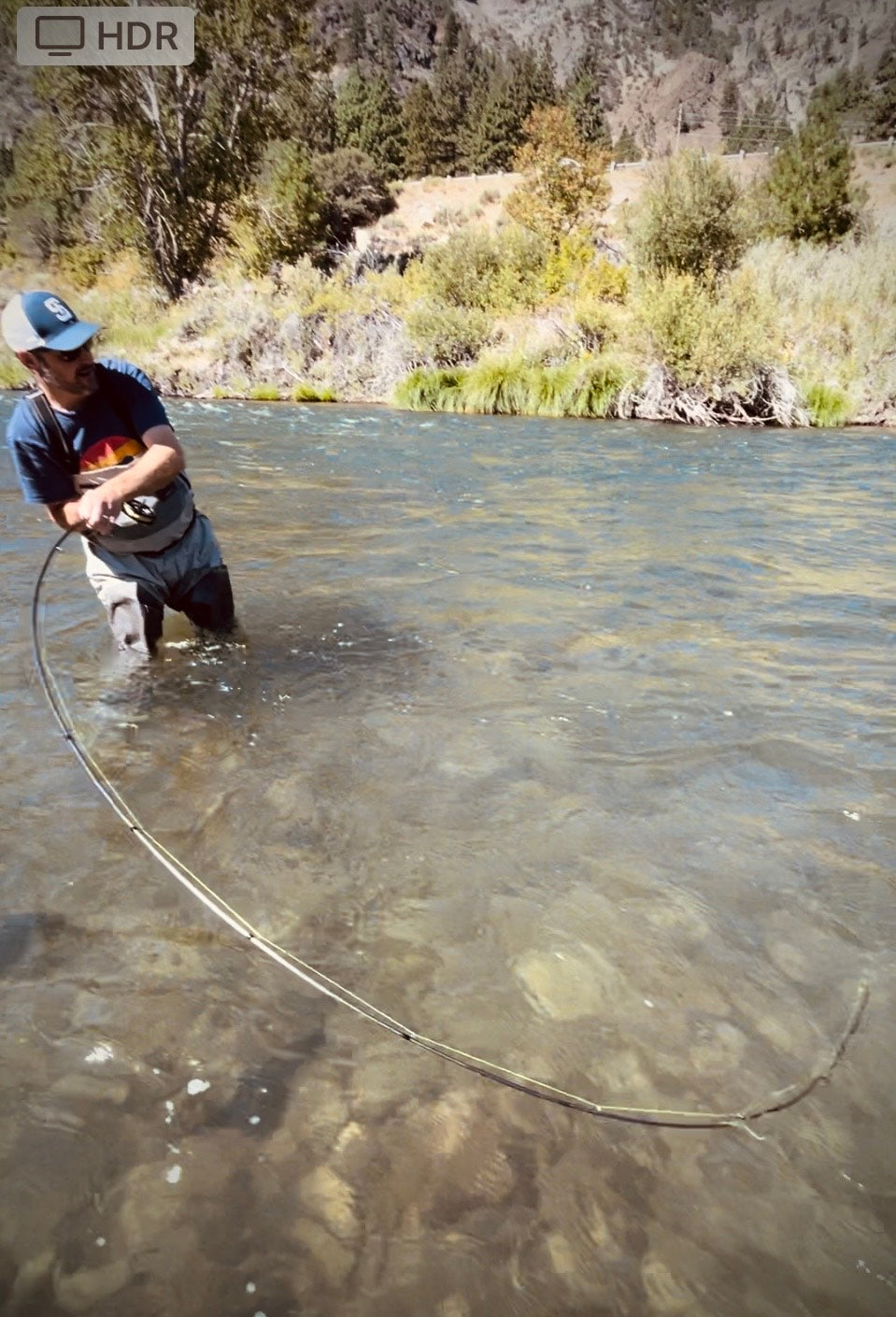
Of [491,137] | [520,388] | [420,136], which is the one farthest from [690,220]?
[491,137]

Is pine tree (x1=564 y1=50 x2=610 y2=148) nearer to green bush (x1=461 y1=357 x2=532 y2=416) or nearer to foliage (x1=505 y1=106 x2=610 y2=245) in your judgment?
foliage (x1=505 y1=106 x2=610 y2=245)

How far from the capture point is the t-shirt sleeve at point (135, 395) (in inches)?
143

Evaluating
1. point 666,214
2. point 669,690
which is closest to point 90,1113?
point 669,690

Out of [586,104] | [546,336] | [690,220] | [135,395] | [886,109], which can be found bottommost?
[135,395]

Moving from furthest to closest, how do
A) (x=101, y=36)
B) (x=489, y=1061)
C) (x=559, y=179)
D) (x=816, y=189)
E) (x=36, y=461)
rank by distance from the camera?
(x=816, y=189) < (x=101, y=36) < (x=559, y=179) < (x=36, y=461) < (x=489, y=1061)

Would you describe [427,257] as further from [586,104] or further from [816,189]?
[586,104]

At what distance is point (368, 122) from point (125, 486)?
68.5m

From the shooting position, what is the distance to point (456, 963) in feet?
6.88

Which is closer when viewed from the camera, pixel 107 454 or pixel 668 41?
pixel 107 454

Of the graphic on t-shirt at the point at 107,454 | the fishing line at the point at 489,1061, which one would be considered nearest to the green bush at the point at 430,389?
the graphic on t-shirt at the point at 107,454

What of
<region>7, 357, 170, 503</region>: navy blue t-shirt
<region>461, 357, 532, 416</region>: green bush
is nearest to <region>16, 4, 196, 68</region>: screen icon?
<region>461, 357, 532, 416</region>: green bush

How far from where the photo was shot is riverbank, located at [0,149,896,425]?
49.6 feet

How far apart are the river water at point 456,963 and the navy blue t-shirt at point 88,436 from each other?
3.21ft

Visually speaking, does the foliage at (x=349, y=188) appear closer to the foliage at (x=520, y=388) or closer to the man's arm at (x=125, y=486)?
the foliage at (x=520, y=388)
